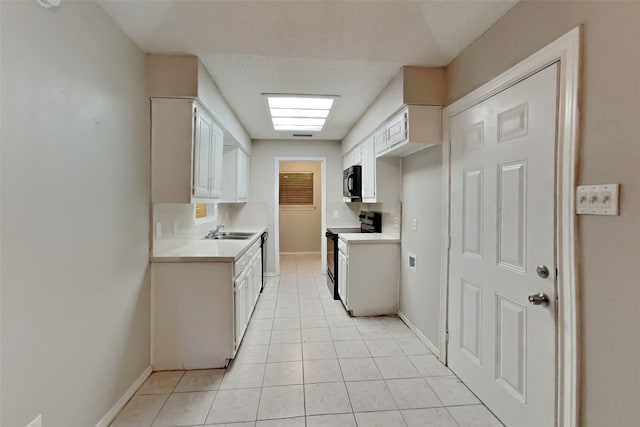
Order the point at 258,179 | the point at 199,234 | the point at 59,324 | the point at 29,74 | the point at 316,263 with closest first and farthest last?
1. the point at 29,74
2. the point at 59,324
3. the point at 199,234
4. the point at 258,179
5. the point at 316,263

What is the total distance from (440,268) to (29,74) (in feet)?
8.96

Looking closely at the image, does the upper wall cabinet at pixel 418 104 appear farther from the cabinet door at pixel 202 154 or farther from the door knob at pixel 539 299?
the cabinet door at pixel 202 154

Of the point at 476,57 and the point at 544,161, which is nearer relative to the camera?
the point at 544,161

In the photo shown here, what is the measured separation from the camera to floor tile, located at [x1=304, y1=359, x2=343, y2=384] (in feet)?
6.98

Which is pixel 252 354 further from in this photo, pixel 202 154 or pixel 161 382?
pixel 202 154

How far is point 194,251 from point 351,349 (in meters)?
1.63

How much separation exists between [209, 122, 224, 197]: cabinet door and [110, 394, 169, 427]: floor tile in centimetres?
163

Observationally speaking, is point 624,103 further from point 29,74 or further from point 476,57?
point 29,74

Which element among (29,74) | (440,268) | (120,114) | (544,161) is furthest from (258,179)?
(544,161)

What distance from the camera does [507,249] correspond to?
167cm

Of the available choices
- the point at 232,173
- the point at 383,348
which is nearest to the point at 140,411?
the point at 383,348

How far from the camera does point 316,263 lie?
247 inches

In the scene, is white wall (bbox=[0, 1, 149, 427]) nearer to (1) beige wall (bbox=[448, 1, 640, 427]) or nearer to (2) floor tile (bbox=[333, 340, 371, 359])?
(2) floor tile (bbox=[333, 340, 371, 359])

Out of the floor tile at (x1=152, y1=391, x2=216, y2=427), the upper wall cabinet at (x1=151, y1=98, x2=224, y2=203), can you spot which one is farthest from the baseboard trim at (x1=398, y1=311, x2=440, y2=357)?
the upper wall cabinet at (x1=151, y1=98, x2=224, y2=203)
